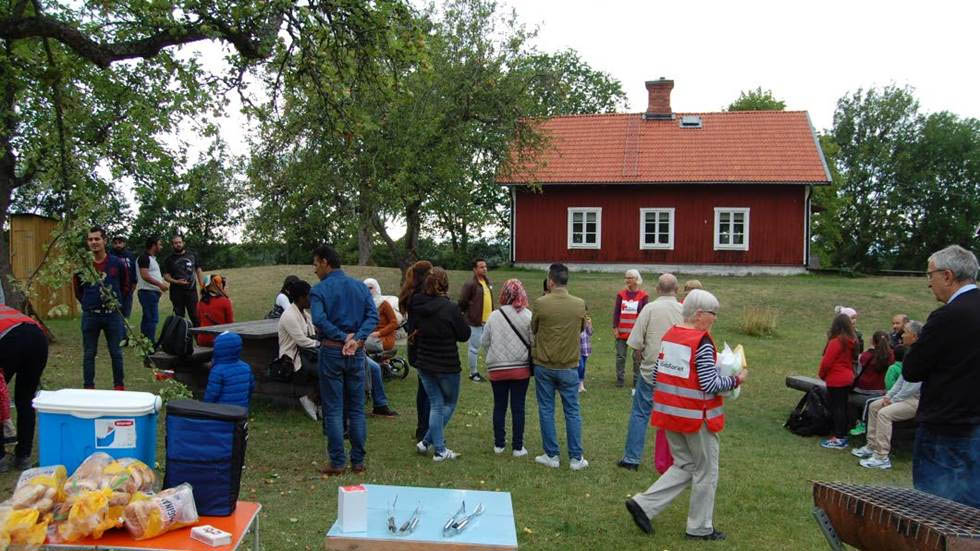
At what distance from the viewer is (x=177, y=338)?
28.8ft

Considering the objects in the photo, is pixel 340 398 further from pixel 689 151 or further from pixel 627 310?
pixel 689 151

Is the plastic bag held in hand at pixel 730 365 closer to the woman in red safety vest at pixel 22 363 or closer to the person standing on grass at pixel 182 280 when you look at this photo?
the woman in red safety vest at pixel 22 363

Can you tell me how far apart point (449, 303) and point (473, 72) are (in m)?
13.8

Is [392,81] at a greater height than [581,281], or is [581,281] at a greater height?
[392,81]

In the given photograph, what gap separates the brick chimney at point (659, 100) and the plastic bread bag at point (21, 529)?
31.6 meters

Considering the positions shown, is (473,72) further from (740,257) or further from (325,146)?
(740,257)

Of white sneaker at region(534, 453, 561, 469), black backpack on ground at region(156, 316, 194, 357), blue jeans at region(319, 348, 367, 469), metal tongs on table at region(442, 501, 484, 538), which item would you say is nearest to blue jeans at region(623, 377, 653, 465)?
white sneaker at region(534, 453, 561, 469)

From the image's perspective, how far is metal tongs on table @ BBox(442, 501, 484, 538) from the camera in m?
4.09

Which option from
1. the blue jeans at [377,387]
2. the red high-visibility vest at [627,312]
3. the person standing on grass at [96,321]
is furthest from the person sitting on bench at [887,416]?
the person standing on grass at [96,321]

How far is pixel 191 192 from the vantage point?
10.5 m

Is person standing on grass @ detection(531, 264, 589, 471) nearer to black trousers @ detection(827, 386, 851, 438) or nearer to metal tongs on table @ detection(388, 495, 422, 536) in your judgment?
metal tongs on table @ detection(388, 495, 422, 536)

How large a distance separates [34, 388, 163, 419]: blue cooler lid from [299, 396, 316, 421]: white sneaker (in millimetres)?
4894

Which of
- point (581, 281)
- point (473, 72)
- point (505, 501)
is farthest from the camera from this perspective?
point (581, 281)

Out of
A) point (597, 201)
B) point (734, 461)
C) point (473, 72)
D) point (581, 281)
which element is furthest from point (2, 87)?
point (597, 201)
